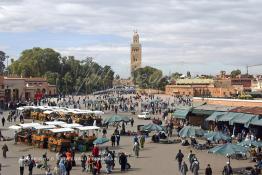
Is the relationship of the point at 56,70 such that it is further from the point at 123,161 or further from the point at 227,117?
the point at 123,161

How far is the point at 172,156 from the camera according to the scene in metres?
29.5

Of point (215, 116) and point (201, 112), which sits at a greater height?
point (201, 112)

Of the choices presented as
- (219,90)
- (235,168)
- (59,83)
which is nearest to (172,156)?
(235,168)

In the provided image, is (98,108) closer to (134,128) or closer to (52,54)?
(134,128)

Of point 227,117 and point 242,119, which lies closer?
point 242,119

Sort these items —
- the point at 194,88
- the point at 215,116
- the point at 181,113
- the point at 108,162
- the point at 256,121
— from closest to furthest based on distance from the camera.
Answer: the point at 108,162
the point at 256,121
the point at 215,116
the point at 181,113
the point at 194,88

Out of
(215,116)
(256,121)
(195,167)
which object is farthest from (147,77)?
(195,167)

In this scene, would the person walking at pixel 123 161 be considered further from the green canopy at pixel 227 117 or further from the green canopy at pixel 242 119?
the green canopy at pixel 227 117

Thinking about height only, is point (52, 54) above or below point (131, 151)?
above

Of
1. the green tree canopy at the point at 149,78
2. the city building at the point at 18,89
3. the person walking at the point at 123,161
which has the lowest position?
the person walking at the point at 123,161

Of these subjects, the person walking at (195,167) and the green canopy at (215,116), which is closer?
the person walking at (195,167)

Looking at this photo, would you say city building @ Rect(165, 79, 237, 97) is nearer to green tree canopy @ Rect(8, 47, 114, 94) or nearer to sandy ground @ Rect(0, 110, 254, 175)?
green tree canopy @ Rect(8, 47, 114, 94)

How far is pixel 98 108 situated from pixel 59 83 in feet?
225

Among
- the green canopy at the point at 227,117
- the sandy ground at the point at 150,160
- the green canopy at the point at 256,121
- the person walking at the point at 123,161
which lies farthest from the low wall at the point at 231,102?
the person walking at the point at 123,161
